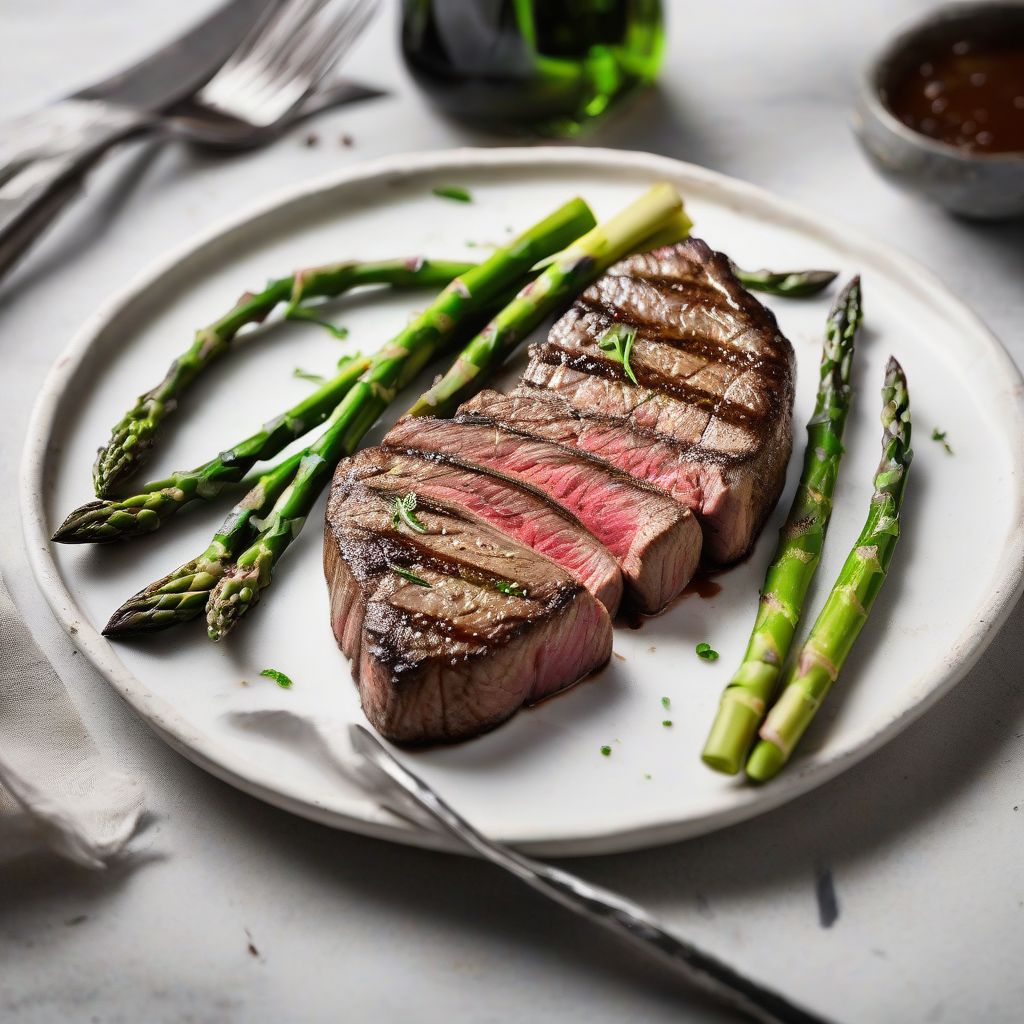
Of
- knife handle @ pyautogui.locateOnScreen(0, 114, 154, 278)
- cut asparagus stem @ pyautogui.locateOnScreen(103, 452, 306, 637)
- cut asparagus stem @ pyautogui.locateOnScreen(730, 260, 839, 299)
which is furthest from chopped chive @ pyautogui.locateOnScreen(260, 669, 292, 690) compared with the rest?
knife handle @ pyautogui.locateOnScreen(0, 114, 154, 278)

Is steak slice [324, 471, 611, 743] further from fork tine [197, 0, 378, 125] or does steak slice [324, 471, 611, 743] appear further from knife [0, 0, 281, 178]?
fork tine [197, 0, 378, 125]

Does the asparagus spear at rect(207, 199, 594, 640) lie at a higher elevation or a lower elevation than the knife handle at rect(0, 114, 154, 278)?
lower

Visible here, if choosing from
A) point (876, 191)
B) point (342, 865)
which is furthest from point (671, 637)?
point (876, 191)

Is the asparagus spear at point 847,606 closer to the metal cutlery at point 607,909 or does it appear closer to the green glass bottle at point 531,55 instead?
the metal cutlery at point 607,909

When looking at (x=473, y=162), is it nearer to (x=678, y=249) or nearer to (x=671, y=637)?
(x=678, y=249)

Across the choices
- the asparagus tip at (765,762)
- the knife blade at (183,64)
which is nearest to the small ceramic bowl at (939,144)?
the asparagus tip at (765,762)

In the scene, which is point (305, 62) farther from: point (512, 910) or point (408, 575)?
point (512, 910)
